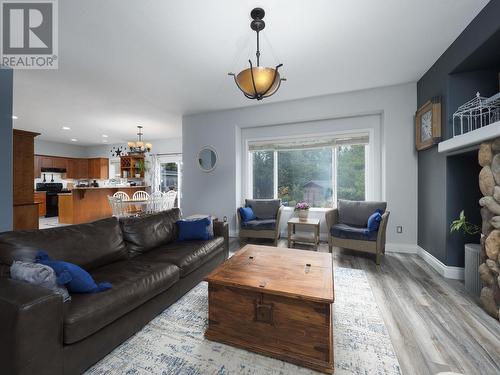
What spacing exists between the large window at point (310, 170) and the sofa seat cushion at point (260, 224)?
947 millimetres

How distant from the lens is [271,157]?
505cm

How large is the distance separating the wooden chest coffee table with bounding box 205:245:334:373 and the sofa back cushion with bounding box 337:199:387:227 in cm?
221

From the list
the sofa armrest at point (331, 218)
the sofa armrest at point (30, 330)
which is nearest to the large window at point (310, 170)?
the sofa armrest at point (331, 218)

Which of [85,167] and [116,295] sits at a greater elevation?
[85,167]

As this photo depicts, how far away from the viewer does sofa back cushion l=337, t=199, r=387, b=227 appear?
3.65 m

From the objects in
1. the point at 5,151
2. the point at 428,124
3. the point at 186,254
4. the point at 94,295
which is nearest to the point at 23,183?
the point at 5,151

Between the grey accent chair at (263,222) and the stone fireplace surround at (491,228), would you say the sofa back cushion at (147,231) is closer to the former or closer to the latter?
the grey accent chair at (263,222)

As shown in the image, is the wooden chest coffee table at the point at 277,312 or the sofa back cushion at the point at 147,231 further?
the sofa back cushion at the point at 147,231

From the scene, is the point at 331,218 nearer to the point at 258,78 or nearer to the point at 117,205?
the point at 258,78

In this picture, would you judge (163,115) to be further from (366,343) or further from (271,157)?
(366,343)

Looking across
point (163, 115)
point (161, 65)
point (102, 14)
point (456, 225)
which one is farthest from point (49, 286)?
point (163, 115)

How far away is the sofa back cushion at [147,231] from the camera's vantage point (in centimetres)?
241

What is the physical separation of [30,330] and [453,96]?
4280 mm

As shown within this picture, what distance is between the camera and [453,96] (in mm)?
2693
